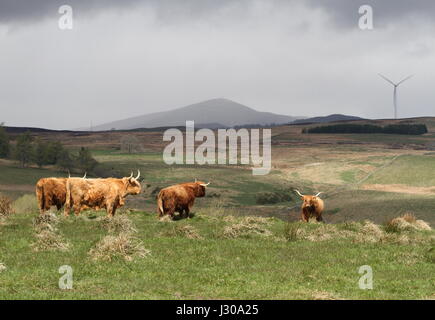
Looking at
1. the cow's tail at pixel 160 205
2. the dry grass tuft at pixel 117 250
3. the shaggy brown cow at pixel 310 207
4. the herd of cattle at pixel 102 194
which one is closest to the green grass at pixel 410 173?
the shaggy brown cow at pixel 310 207

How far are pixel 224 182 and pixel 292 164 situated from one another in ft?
78.5

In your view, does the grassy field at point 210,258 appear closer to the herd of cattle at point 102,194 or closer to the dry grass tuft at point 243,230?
the dry grass tuft at point 243,230

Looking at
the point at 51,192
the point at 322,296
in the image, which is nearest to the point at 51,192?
the point at 51,192

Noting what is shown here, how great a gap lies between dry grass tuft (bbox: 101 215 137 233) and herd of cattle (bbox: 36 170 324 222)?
4.68ft

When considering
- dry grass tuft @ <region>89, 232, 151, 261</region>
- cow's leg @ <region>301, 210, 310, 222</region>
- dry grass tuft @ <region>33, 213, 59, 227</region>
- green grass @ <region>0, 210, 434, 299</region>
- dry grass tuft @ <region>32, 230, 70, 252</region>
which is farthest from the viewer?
cow's leg @ <region>301, 210, 310, 222</region>

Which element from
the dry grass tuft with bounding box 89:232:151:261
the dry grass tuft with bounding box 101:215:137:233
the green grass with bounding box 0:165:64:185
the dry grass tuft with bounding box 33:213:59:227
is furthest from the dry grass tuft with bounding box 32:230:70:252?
the green grass with bounding box 0:165:64:185

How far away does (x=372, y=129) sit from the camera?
6048 inches

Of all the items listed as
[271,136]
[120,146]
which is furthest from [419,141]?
[120,146]

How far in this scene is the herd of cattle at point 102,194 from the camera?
24.7 meters

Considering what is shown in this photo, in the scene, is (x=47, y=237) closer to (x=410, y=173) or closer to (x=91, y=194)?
(x=91, y=194)

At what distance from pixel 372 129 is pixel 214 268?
14326cm

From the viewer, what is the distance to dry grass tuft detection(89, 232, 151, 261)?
1623 centimetres

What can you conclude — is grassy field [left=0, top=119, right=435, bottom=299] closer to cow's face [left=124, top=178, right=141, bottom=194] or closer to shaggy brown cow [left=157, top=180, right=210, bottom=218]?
shaggy brown cow [left=157, top=180, right=210, bottom=218]

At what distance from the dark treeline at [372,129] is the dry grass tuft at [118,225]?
135 meters
